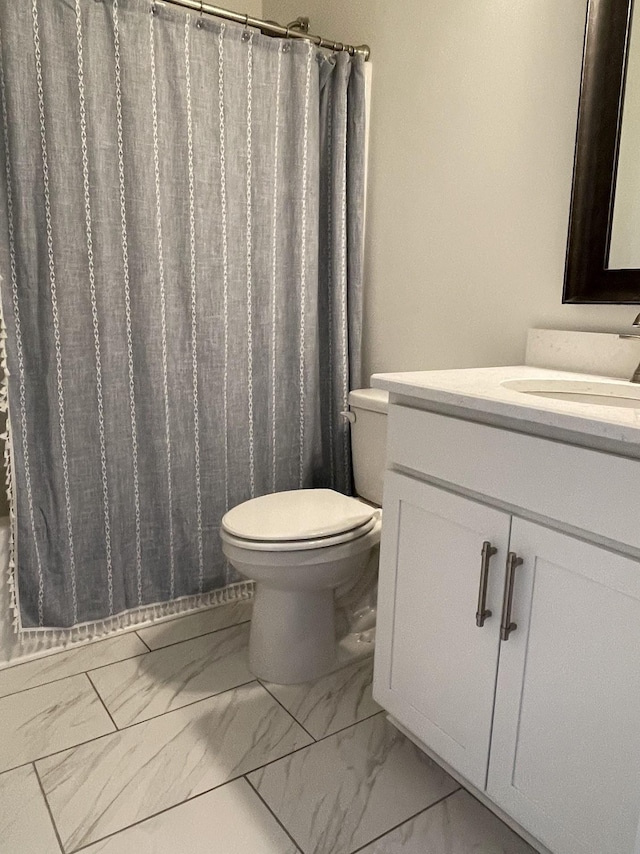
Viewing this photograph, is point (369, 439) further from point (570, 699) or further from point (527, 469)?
point (570, 699)

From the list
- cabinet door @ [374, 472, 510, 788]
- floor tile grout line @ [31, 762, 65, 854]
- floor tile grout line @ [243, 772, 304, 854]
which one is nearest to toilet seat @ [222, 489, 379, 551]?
cabinet door @ [374, 472, 510, 788]

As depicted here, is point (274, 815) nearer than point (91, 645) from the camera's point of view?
Yes

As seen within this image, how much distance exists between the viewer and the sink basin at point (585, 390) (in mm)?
1342

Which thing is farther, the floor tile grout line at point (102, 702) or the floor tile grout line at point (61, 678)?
the floor tile grout line at point (61, 678)

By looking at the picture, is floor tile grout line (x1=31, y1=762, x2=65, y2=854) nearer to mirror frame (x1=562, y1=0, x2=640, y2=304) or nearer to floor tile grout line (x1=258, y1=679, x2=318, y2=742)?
floor tile grout line (x1=258, y1=679, x2=318, y2=742)

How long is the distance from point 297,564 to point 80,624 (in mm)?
724

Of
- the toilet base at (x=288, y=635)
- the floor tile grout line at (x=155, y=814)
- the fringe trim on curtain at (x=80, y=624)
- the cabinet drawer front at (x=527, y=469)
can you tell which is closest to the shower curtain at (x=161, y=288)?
the fringe trim on curtain at (x=80, y=624)

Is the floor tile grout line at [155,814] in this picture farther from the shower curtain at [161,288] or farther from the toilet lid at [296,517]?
the shower curtain at [161,288]

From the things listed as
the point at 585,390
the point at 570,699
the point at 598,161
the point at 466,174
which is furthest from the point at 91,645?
the point at 598,161

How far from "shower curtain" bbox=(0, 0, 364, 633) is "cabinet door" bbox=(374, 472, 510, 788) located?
0.80 m

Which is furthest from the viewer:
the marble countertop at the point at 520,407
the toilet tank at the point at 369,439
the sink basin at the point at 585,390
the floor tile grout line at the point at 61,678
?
the toilet tank at the point at 369,439

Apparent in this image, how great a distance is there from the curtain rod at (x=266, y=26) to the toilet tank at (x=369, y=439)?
1.07 metres

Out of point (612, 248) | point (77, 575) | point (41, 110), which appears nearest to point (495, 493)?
point (612, 248)

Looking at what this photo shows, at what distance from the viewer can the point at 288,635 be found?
1742 mm
